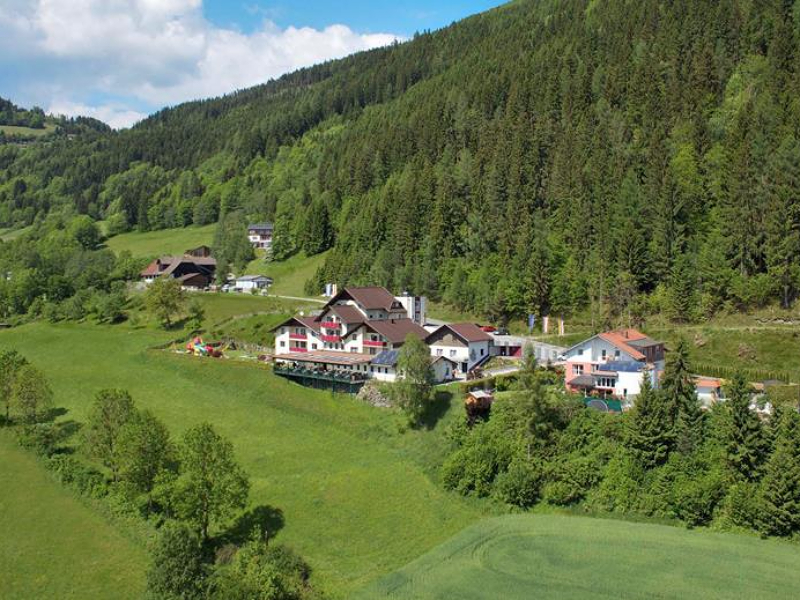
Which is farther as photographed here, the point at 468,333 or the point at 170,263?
the point at 170,263

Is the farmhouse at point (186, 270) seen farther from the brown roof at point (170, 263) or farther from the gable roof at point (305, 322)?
the gable roof at point (305, 322)

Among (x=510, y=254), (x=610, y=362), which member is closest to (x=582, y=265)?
(x=510, y=254)

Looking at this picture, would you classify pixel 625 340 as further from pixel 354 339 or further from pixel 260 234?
pixel 260 234

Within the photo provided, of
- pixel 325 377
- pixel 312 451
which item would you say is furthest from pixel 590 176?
pixel 312 451

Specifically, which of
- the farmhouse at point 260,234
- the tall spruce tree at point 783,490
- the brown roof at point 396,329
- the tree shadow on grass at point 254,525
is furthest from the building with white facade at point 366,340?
the farmhouse at point 260,234

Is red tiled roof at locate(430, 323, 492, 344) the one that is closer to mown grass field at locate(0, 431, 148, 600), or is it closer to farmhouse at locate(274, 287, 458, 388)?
farmhouse at locate(274, 287, 458, 388)

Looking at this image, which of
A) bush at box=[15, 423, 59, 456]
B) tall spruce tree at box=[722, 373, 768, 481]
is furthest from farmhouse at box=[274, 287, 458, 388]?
tall spruce tree at box=[722, 373, 768, 481]
